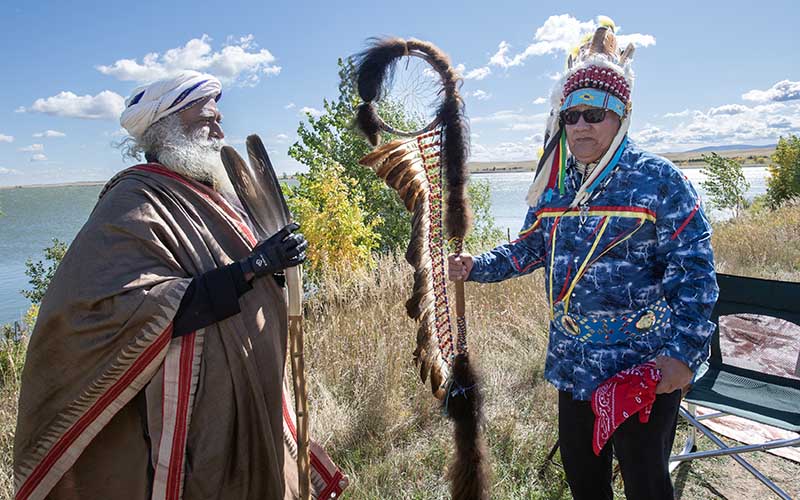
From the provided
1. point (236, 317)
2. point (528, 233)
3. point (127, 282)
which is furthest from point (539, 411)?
point (127, 282)

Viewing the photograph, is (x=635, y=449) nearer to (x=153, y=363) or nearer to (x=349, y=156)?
(x=153, y=363)

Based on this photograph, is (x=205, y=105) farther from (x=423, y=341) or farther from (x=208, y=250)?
(x=423, y=341)

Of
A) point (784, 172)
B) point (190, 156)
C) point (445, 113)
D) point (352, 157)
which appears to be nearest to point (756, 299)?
point (445, 113)

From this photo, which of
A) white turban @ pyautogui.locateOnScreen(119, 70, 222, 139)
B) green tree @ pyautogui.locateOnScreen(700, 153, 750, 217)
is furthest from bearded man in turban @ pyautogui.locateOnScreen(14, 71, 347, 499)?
green tree @ pyautogui.locateOnScreen(700, 153, 750, 217)

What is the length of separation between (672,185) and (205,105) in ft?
6.11

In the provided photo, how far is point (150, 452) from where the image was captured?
1938mm

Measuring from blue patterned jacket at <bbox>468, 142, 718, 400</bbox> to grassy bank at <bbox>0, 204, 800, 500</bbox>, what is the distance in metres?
1.33

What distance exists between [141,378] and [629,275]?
1.75m

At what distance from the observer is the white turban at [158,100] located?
2.16 m

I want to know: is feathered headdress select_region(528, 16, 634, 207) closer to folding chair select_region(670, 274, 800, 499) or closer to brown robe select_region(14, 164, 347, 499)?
brown robe select_region(14, 164, 347, 499)

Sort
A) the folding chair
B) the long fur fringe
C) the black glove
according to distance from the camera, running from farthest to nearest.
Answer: the folding chair, the long fur fringe, the black glove

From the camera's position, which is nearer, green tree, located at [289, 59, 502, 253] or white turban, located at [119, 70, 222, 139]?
white turban, located at [119, 70, 222, 139]

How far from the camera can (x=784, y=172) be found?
1900cm

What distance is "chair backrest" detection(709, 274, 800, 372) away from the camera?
9.71 ft
